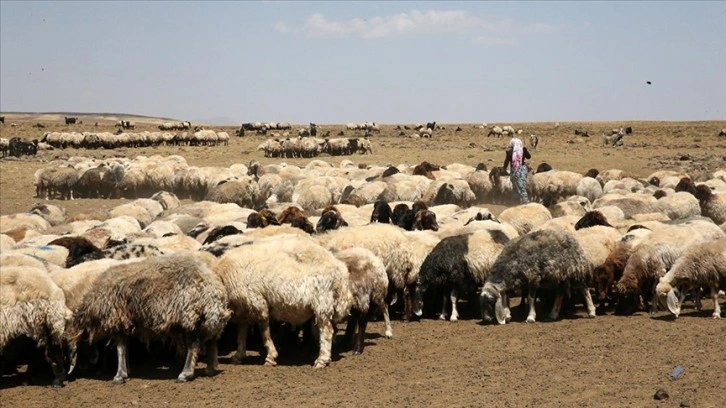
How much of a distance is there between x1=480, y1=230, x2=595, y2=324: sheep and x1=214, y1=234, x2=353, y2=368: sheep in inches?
107

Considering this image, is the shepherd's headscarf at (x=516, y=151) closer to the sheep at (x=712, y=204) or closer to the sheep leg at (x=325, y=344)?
the sheep at (x=712, y=204)

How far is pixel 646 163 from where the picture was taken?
131 feet

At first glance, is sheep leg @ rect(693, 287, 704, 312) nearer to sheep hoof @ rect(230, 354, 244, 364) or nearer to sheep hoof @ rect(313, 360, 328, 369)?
sheep hoof @ rect(313, 360, 328, 369)

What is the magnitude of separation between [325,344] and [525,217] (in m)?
8.42

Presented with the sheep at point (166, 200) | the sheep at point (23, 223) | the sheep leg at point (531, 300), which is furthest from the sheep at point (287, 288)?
the sheep at point (166, 200)

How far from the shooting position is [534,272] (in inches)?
448

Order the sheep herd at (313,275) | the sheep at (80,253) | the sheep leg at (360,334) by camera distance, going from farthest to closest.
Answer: the sheep at (80,253), the sheep leg at (360,334), the sheep herd at (313,275)

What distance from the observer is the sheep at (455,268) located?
1188 centimetres

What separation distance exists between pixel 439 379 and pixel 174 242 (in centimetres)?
512

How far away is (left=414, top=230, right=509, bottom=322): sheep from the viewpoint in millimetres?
11875

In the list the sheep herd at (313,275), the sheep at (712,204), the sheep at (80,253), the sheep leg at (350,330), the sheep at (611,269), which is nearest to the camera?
the sheep herd at (313,275)

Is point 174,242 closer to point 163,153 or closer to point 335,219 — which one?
point 335,219

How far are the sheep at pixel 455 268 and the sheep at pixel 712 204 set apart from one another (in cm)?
955

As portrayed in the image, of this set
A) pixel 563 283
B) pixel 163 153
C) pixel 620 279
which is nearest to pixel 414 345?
pixel 563 283
